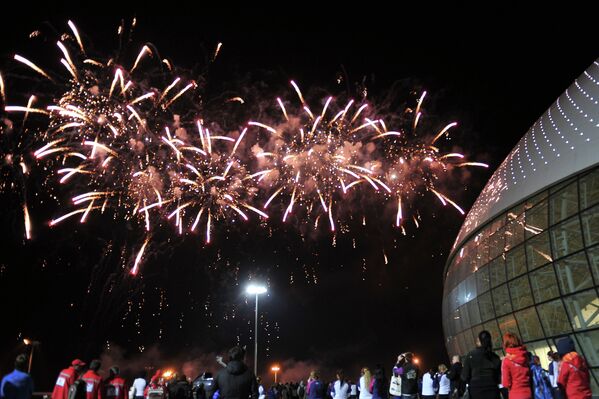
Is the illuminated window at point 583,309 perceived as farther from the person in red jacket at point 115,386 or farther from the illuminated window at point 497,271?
the person in red jacket at point 115,386

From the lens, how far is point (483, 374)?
21.2 feet

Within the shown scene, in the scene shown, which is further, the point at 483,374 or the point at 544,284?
the point at 544,284

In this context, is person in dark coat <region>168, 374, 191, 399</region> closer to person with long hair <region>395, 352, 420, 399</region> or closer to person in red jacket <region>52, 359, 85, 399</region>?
person in red jacket <region>52, 359, 85, 399</region>

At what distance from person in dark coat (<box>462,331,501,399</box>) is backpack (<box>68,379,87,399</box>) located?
19.6 ft

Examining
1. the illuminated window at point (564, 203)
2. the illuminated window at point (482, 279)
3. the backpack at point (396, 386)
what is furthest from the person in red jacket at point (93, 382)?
the illuminated window at point (482, 279)

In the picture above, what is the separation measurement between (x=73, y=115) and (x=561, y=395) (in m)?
16.5

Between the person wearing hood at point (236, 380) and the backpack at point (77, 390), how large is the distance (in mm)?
3586

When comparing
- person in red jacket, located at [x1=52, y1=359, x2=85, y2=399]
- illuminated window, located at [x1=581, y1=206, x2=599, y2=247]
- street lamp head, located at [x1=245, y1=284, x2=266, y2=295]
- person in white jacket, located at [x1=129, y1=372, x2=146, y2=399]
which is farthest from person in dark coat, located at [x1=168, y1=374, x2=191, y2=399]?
street lamp head, located at [x1=245, y1=284, x2=266, y2=295]

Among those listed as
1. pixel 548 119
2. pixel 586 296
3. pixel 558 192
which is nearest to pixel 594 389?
pixel 586 296

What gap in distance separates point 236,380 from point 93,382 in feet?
13.3

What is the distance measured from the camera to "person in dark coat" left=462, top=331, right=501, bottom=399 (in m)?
6.45

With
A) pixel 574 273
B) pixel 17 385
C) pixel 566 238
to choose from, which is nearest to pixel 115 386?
pixel 17 385

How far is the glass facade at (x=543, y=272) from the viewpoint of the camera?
16047mm

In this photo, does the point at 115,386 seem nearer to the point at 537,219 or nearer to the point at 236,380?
the point at 236,380
